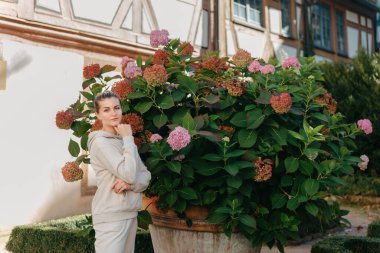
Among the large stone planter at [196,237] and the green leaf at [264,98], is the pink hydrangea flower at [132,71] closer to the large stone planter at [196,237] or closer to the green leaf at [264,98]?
the green leaf at [264,98]

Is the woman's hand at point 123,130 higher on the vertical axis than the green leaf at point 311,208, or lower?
higher

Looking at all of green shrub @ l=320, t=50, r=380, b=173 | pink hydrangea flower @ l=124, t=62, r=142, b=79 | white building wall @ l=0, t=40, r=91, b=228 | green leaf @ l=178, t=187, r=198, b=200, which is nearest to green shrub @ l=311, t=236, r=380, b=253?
green leaf @ l=178, t=187, r=198, b=200

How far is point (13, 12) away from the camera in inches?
265

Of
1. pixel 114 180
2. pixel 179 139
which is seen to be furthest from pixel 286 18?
pixel 114 180

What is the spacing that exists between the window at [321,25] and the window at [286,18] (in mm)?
1388

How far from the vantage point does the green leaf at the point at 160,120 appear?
11.0 feet

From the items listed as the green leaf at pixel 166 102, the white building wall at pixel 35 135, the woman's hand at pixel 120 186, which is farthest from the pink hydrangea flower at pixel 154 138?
the white building wall at pixel 35 135

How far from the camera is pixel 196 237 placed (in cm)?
345

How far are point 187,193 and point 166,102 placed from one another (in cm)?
63

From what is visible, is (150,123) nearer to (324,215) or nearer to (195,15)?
(324,215)

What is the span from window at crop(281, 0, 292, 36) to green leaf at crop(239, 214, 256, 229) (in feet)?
34.4

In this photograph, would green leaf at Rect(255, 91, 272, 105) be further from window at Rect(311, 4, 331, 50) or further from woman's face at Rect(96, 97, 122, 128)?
window at Rect(311, 4, 331, 50)

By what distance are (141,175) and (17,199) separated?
4.45 m

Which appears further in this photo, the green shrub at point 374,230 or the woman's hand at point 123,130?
the green shrub at point 374,230
